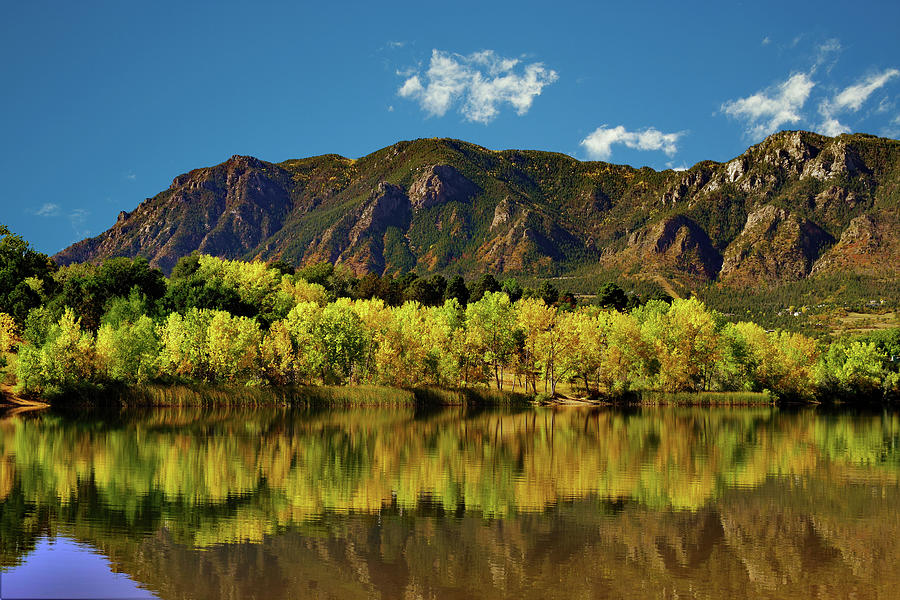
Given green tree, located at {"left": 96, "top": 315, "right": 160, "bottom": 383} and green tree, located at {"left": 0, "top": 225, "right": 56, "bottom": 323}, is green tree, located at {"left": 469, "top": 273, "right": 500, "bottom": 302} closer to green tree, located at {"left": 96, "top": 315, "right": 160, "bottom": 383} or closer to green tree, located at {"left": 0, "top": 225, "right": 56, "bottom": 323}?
green tree, located at {"left": 0, "top": 225, "right": 56, "bottom": 323}

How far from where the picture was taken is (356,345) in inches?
3484

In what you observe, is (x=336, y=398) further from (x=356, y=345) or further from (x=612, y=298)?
(x=612, y=298)

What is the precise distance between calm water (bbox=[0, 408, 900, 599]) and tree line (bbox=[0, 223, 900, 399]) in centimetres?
2833

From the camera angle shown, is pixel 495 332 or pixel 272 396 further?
pixel 495 332

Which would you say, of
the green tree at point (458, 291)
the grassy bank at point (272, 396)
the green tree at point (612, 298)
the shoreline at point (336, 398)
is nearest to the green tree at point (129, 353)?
the shoreline at point (336, 398)

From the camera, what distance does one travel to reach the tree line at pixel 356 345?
75562mm

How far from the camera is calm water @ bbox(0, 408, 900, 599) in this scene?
17141mm

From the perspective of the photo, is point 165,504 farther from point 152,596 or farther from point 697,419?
point 697,419

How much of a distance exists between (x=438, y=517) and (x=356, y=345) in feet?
215

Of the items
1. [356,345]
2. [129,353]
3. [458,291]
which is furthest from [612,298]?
[129,353]

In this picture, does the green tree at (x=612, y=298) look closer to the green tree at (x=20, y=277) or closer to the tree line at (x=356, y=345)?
the tree line at (x=356, y=345)

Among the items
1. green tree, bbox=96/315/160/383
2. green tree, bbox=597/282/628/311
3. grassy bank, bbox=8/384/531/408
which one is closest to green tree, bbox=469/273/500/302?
green tree, bbox=597/282/628/311

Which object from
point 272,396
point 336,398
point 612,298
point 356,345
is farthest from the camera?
point 612,298

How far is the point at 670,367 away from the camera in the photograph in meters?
99.9
